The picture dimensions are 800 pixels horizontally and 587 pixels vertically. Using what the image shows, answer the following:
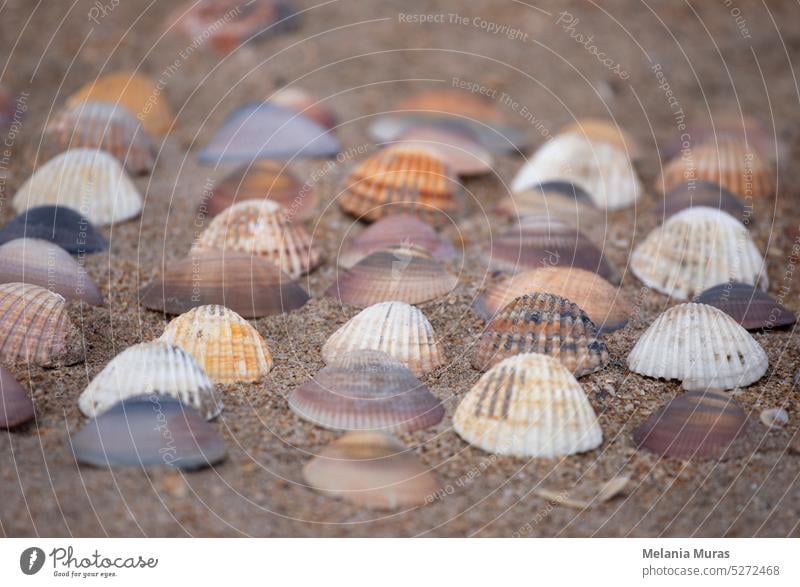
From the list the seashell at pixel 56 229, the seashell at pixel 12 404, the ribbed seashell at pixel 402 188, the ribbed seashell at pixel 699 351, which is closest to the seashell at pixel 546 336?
the ribbed seashell at pixel 699 351

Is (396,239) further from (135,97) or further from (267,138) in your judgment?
(135,97)

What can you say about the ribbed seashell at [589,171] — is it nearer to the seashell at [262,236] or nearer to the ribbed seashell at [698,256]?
the ribbed seashell at [698,256]

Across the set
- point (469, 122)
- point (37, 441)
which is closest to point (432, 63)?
point (469, 122)

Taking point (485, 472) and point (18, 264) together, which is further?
point (18, 264)

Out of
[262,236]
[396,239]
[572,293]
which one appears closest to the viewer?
[572,293]

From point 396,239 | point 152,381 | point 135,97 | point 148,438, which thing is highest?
point 135,97

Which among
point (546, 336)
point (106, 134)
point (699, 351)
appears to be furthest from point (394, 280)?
point (106, 134)

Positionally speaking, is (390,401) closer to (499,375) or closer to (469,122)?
(499,375)
